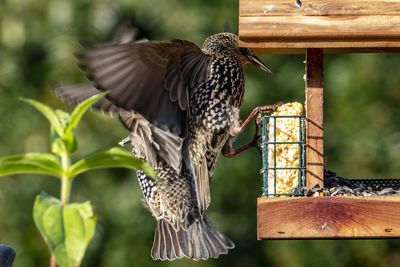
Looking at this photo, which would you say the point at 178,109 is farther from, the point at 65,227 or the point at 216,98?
the point at 65,227

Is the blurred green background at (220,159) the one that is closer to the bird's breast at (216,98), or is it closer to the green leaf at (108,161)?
the bird's breast at (216,98)

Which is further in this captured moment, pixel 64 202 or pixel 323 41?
pixel 323 41

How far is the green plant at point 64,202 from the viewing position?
1.23 m

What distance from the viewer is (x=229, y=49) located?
3607mm

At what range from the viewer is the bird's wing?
315cm

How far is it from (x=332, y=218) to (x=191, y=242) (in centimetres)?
108

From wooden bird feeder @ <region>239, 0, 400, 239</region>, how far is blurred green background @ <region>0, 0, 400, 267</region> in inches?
132

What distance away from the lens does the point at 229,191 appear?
646cm

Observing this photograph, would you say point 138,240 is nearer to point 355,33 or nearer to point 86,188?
point 86,188

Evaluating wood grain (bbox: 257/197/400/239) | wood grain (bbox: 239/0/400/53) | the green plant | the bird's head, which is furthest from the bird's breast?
the green plant

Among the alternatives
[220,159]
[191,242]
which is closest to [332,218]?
[191,242]

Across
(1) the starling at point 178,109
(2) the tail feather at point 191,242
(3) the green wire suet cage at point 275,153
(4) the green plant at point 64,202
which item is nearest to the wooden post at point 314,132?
(3) the green wire suet cage at point 275,153

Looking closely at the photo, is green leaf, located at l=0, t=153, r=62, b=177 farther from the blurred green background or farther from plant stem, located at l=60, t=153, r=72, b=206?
the blurred green background

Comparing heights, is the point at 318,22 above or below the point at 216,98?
above
